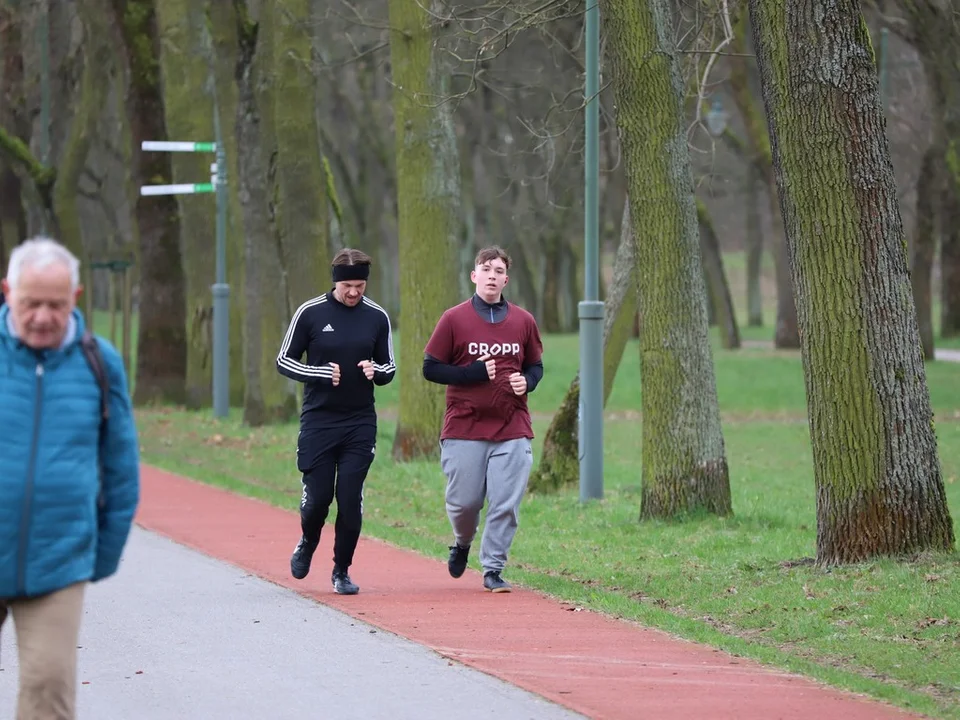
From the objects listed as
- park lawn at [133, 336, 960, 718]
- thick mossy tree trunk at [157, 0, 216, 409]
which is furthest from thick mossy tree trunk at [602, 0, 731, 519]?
thick mossy tree trunk at [157, 0, 216, 409]

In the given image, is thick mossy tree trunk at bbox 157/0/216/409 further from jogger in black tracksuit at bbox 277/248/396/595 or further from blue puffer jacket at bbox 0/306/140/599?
blue puffer jacket at bbox 0/306/140/599

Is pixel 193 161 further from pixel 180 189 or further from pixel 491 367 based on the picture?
pixel 491 367

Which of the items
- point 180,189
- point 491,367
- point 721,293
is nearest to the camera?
point 491,367

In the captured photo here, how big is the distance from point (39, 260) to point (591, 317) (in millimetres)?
10072

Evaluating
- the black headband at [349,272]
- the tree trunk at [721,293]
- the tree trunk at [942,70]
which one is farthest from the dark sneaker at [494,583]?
the tree trunk at [721,293]

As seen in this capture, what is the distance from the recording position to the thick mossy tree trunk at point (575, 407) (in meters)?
16.2

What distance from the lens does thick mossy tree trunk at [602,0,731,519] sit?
1314 centimetres

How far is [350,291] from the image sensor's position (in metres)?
10.2

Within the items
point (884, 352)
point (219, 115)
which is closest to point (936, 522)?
point (884, 352)

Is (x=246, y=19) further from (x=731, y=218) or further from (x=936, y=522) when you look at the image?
(x=731, y=218)

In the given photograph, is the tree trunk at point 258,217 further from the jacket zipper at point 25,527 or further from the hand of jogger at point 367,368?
the jacket zipper at point 25,527

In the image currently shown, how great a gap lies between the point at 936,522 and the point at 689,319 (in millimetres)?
3714

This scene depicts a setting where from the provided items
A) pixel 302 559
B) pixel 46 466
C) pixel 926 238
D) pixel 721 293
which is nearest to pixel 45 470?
pixel 46 466

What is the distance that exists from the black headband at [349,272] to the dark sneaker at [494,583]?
6.30ft
